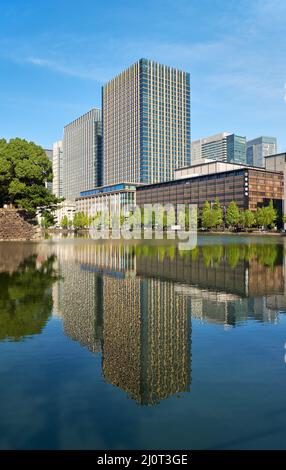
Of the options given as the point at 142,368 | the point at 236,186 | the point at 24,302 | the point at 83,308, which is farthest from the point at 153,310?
the point at 236,186

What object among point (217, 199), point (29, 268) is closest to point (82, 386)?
point (29, 268)

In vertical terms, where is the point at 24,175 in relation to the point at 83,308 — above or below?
above

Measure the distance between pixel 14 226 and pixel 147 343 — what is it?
63.2m

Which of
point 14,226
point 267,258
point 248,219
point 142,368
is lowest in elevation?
point 142,368

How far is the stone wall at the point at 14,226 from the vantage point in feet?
222

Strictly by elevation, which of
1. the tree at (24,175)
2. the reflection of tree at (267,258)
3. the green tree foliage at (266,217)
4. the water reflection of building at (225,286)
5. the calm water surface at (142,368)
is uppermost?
the tree at (24,175)

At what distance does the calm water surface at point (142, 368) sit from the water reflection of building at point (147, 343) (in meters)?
0.04

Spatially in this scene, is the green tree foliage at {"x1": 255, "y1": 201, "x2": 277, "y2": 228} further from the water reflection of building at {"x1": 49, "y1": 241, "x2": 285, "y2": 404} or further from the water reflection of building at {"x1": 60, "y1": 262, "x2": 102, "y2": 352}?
the water reflection of building at {"x1": 60, "y1": 262, "x2": 102, "y2": 352}

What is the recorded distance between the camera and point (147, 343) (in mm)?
11820

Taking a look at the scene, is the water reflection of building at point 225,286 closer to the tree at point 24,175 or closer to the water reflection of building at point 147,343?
the water reflection of building at point 147,343

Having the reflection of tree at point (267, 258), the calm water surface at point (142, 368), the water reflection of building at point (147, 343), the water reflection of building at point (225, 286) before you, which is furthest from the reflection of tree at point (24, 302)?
the reflection of tree at point (267, 258)

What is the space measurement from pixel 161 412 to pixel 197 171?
196406 millimetres

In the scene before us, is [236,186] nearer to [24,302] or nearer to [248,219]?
[248,219]
